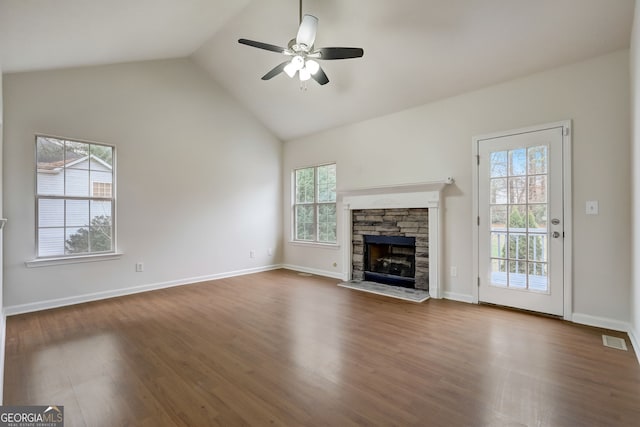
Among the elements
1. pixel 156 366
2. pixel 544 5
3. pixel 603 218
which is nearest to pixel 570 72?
pixel 544 5

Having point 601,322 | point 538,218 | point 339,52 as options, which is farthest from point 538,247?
point 339,52

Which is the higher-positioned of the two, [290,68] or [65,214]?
[290,68]

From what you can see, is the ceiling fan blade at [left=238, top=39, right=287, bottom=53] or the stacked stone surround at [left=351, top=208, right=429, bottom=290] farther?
the stacked stone surround at [left=351, top=208, right=429, bottom=290]

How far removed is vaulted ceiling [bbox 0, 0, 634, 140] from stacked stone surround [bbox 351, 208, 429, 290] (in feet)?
5.35

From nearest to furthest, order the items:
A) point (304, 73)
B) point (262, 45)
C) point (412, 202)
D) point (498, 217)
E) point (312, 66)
Result: point (262, 45) → point (312, 66) → point (304, 73) → point (498, 217) → point (412, 202)

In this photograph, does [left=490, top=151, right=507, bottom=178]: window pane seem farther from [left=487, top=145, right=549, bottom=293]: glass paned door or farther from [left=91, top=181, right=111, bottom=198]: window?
[left=91, top=181, right=111, bottom=198]: window

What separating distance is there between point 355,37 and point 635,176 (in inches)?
126

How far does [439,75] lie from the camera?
3.90 metres

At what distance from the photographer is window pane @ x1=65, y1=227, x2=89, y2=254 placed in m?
4.05

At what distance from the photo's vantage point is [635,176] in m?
2.69

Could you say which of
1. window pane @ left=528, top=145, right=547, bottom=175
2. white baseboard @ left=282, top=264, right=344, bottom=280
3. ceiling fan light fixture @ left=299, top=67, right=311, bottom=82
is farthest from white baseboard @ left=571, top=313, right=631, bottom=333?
ceiling fan light fixture @ left=299, top=67, right=311, bottom=82

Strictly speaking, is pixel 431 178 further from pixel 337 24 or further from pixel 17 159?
pixel 17 159

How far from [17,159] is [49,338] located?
7.31ft

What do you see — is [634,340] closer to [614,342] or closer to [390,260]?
[614,342]
